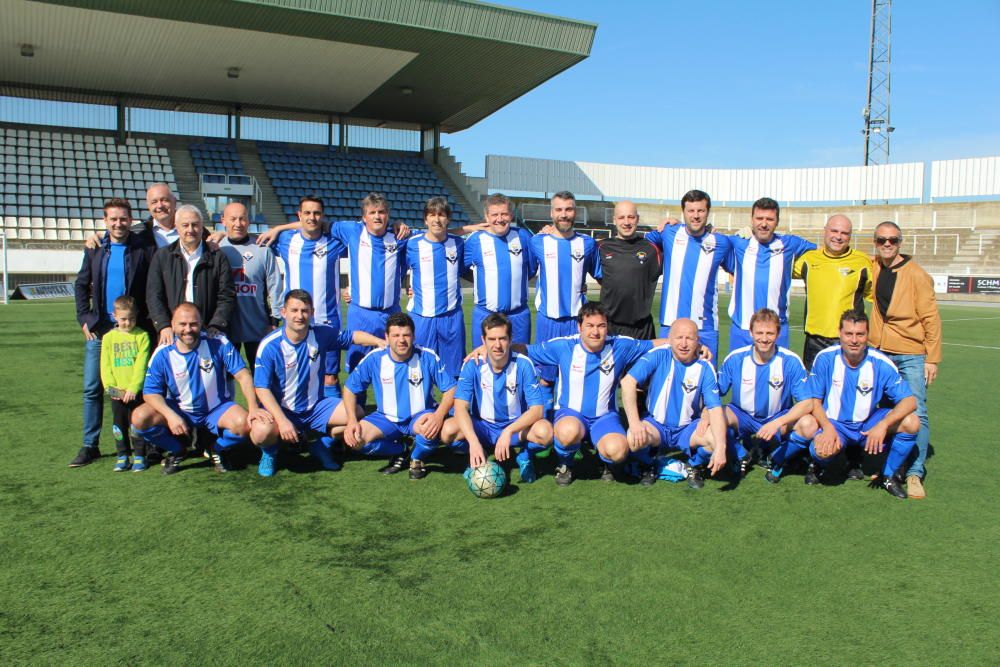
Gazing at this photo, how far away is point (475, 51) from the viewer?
18422mm

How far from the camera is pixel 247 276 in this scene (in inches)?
194

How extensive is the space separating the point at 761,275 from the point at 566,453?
1911 mm

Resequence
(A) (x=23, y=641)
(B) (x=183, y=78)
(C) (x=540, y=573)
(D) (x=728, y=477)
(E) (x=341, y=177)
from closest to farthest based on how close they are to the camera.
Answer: (A) (x=23, y=641) → (C) (x=540, y=573) → (D) (x=728, y=477) → (B) (x=183, y=78) → (E) (x=341, y=177)

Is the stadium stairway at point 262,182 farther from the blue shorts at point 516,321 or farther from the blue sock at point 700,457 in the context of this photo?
the blue sock at point 700,457

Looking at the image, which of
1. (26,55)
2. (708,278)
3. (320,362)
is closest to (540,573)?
(320,362)

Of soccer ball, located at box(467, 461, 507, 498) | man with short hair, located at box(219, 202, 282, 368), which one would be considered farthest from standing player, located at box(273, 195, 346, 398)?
soccer ball, located at box(467, 461, 507, 498)

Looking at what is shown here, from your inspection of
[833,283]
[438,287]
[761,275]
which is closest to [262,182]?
[438,287]

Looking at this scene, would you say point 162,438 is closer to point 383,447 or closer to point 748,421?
point 383,447

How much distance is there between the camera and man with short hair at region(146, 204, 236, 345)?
4.40 m

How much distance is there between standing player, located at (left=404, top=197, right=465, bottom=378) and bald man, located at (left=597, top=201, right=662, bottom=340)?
101cm

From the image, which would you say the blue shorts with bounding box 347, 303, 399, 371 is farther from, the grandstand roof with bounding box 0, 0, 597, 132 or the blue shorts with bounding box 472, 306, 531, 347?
the grandstand roof with bounding box 0, 0, 597, 132

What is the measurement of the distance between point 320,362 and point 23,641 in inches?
94.6

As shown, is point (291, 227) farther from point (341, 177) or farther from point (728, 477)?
point (341, 177)

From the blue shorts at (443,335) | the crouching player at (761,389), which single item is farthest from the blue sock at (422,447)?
the crouching player at (761,389)
